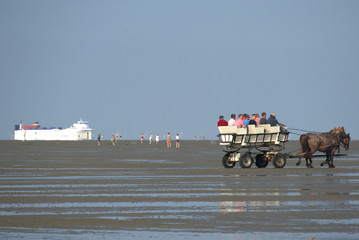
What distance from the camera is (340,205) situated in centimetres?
1407

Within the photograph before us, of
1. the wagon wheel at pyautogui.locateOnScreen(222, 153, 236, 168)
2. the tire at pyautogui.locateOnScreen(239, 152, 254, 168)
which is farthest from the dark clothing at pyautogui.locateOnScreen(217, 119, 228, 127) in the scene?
the tire at pyautogui.locateOnScreen(239, 152, 254, 168)

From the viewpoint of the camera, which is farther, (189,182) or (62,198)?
(189,182)

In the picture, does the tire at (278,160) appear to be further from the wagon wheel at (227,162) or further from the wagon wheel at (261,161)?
the wagon wheel at (227,162)

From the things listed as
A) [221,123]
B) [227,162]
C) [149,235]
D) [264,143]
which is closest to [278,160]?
[264,143]

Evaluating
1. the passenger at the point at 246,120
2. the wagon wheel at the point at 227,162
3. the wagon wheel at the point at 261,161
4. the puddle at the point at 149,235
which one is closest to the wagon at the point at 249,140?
the wagon wheel at the point at 227,162

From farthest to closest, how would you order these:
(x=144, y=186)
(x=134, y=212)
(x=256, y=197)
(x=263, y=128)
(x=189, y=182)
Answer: (x=263, y=128) < (x=189, y=182) < (x=144, y=186) < (x=256, y=197) < (x=134, y=212)

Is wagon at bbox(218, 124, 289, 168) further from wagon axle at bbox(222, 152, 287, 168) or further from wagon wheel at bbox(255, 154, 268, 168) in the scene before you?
wagon wheel at bbox(255, 154, 268, 168)

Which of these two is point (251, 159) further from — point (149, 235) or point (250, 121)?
point (149, 235)

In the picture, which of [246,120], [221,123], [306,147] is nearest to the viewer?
[306,147]

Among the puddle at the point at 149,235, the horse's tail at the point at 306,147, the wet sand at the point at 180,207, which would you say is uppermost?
the horse's tail at the point at 306,147

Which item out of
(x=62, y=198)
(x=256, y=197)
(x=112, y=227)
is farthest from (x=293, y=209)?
(x=62, y=198)

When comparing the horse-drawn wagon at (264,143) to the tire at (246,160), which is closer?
the horse-drawn wagon at (264,143)

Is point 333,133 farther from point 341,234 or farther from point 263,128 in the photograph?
point 341,234

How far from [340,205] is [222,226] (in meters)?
3.62
